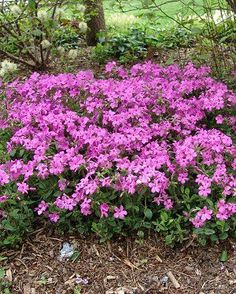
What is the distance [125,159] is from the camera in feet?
9.45

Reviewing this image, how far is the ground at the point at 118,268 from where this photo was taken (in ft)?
8.66

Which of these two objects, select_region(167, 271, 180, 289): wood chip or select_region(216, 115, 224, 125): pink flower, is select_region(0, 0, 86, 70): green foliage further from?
select_region(167, 271, 180, 289): wood chip

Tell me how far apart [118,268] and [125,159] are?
0.63 metres

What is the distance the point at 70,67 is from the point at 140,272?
10.4 ft

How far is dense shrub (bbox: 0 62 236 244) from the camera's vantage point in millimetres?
2717

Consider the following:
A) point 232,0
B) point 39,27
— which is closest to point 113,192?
point 232,0

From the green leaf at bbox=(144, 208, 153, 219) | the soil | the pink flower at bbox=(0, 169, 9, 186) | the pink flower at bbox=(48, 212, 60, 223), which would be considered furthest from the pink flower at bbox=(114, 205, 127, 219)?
the pink flower at bbox=(0, 169, 9, 186)

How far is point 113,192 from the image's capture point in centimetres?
275

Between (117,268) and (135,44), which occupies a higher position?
(135,44)

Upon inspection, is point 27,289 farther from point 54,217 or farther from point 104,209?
point 104,209

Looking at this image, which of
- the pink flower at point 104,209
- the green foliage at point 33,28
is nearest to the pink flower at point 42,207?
the pink flower at point 104,209

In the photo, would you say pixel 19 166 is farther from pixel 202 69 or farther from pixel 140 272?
pixel 202 69

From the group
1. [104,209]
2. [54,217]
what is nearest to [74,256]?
[54,217]

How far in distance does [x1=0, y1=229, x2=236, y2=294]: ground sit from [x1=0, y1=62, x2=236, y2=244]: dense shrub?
11 cm
